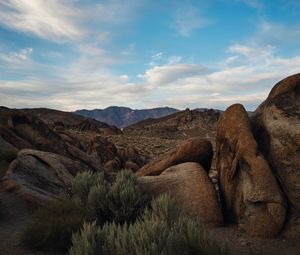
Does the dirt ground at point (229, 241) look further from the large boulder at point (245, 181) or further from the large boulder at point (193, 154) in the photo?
the large boulder at point (193, 154)

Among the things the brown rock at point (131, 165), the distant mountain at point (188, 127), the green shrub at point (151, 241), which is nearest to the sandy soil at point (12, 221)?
the green shrub at point (151, 241)

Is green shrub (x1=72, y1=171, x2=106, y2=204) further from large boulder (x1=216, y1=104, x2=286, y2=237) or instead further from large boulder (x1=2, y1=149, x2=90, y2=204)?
large boulder (x1=216, y1=104, x2=286, y2=237)

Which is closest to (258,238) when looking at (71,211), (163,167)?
(71,211)

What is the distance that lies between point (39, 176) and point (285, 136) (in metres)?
8.10

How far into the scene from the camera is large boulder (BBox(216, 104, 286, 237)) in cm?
820

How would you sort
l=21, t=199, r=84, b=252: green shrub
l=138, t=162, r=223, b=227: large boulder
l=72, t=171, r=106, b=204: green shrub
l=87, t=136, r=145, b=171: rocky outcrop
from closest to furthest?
l=21, t=199, r=84, b=252: green shrub, l=138, t=162, r=223, b=227: large boulder, l=72, t=171, r=106, b=204: green shrub, l=87, t=136, r=145, b=171: rocky outcrop

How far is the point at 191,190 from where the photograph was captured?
10211 millimetres

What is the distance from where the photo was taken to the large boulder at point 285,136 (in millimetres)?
8234

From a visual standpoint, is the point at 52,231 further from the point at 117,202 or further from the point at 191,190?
the point at 191,190

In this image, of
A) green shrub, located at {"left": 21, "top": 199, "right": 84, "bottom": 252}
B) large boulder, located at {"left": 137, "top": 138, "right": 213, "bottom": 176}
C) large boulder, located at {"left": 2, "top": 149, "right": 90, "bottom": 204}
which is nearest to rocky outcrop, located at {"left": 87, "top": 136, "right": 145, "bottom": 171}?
large boulder, located at {"left": 2, "top": 149, "right": 90, "bottom": 204}

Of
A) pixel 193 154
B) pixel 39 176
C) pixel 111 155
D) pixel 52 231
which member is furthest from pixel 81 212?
pixel 111 155

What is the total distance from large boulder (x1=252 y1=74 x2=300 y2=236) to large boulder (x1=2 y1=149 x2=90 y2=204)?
652cm

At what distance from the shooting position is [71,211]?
839 centimetres

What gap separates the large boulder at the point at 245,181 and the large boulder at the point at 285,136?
0.81 feet
